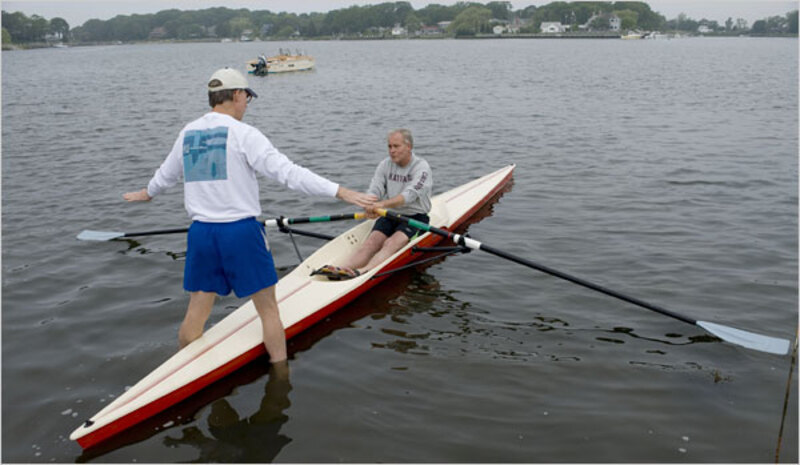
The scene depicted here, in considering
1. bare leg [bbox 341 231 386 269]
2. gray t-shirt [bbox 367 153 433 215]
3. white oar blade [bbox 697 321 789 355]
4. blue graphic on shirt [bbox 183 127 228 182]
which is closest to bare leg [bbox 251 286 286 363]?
blue graphic on shirt [bbox 183 127 228 182]

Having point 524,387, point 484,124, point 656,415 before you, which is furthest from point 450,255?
point 484,124

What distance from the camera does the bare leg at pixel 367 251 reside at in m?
7.41

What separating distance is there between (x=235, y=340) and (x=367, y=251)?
236cm

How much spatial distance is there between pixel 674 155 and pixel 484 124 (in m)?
6.99

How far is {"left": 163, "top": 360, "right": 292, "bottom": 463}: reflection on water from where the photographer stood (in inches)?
176

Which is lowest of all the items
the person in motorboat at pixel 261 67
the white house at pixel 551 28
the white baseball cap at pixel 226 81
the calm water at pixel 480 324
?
the calm water at pixel 480 324

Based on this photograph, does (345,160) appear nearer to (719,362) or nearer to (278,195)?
(278,195)

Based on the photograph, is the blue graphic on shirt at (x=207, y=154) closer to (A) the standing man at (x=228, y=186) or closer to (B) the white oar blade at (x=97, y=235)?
(A) the standing man at (x=228, y=186)

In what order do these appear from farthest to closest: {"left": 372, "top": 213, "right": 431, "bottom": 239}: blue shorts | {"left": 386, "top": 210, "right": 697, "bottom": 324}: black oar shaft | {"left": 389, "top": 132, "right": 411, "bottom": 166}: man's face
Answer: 1. {"left": 372, "top": 213, "right": 431, "bottom": 239}: blue shorts
2. {"left": 389, "top": 132, "right": 411, "bottom": 166}: man's face
3. {"left": 386, "top": 210, "right": 697, "bottom": 324}: black oar shaft

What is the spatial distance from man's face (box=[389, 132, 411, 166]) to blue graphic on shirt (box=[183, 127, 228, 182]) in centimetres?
286

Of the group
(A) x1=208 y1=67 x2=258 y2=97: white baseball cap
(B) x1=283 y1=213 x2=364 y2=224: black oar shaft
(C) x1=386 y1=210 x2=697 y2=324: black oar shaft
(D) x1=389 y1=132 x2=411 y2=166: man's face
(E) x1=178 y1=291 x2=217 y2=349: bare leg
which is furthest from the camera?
(D) x1=389 y1=132 x2=411 y2=166: man's face

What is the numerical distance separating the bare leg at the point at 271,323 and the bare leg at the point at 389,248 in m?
2.00

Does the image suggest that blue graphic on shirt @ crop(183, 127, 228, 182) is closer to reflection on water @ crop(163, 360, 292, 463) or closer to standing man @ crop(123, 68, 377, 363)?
standing man @ crop(123, 68, 377, 363)

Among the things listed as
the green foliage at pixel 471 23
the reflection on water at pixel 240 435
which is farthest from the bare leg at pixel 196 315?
the green foliage at pixel 471 23
